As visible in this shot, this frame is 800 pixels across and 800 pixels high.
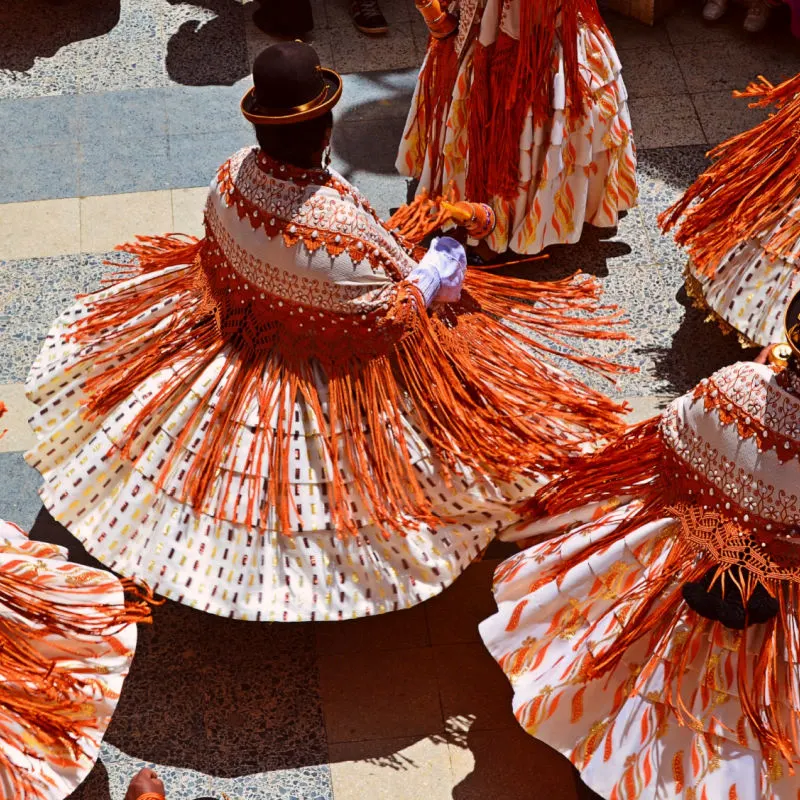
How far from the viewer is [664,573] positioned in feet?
8.82

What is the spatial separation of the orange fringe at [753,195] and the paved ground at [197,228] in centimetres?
42

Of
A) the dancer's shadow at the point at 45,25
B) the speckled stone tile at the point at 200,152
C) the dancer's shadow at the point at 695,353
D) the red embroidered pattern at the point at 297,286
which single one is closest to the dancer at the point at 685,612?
the red embroidered pattern at the point at 297,286

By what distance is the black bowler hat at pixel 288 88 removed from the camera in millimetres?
2615

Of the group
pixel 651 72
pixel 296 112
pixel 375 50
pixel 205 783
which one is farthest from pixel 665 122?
pixel 205 783

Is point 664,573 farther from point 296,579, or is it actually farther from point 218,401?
point 218,401

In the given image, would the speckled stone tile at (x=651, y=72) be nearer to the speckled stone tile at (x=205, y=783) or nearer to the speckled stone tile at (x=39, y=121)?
the speckled stone tile at (x=39, y=121)

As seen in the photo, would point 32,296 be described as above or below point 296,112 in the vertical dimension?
below

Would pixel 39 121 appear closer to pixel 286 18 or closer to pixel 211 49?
pixel 211 49

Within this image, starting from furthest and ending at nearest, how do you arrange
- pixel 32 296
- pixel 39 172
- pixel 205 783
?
1. pixel 39 172
2. pixel 32 296
3. pixel 205 783

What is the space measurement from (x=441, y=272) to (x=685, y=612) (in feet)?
3.15

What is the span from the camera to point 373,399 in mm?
2988

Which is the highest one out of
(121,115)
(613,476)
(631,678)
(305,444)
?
(613,476)

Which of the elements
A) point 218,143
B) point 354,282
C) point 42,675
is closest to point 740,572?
point 354,282

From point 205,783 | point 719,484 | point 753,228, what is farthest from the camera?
point 753,228
